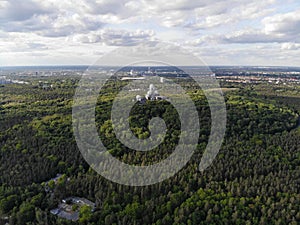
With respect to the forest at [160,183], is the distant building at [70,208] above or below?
below

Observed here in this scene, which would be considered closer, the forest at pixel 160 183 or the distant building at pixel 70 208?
the forest at pixel 160 183

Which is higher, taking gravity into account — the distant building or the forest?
the forest

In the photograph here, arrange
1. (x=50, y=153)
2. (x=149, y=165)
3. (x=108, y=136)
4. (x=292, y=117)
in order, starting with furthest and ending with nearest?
(x=292, y=117) → (x=108, y=136) → (x=50, y=153) → (x=149, y=165)

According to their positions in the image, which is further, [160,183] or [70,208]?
[160,183]

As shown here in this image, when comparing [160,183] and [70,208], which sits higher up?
[160,183]

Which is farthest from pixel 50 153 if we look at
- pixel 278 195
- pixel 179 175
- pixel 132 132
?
pixel 278 195

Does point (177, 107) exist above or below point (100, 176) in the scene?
above

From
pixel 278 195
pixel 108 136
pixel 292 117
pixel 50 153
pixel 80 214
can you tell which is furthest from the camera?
pixel 292 117

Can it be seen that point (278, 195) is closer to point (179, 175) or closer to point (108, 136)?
point (179, 175)
